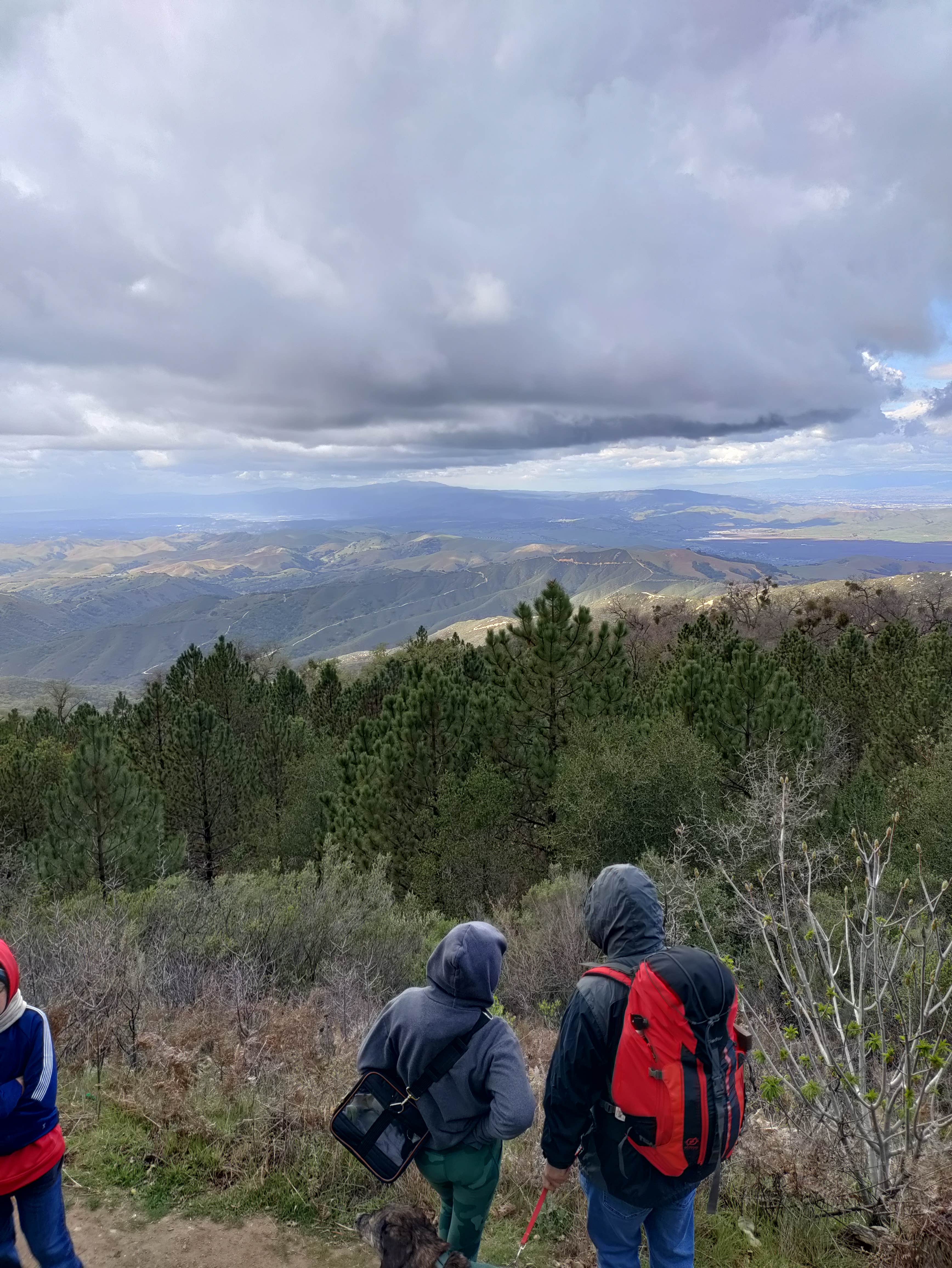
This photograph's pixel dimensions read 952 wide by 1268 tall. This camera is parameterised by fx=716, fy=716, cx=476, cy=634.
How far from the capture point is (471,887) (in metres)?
16.0

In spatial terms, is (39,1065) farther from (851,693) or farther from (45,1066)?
(851,693)

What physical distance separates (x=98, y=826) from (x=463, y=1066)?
15576 millimetres

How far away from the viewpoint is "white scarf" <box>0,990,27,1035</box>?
2.85 metres

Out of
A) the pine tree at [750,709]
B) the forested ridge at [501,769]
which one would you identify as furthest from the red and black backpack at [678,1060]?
the pine tree at [750,709]

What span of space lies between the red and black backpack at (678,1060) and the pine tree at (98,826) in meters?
15.2

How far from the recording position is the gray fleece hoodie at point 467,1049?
9.41ft

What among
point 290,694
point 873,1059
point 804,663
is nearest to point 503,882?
point 873,1059

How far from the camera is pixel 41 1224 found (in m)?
3.08

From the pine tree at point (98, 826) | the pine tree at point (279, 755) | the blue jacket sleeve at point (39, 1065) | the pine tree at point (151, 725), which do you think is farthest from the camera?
the pine tree at point (279, 755)

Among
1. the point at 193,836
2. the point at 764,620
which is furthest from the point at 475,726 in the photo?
the point at 764,620

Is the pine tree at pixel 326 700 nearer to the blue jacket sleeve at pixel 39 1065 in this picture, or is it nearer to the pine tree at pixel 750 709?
the pine tree at pixel 750 709

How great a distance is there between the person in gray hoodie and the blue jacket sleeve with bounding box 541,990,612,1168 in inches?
4.7

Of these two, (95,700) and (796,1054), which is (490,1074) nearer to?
(796,1054)

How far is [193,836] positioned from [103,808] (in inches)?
236
